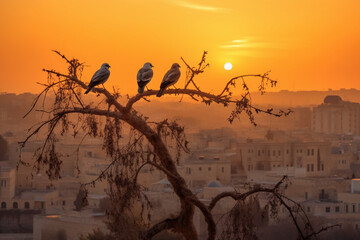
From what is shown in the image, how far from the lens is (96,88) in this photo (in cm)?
756

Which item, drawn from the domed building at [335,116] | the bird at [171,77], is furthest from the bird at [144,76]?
the domed building at [335,116]

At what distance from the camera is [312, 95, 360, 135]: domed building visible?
10831cm

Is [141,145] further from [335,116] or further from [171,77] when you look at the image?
[335,116]

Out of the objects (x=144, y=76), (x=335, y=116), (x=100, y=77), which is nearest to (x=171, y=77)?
(x=144, y=76)

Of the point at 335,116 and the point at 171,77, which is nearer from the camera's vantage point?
the point at 171,77

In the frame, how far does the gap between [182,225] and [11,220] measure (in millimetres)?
38702

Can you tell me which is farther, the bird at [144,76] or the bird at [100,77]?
the bird at [144,76]

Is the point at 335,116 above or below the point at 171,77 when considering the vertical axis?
above

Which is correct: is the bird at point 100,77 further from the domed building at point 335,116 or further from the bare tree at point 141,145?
the domed building at point 335,116

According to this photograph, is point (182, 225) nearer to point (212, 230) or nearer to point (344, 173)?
point (212, 230)

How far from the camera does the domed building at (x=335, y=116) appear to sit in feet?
355

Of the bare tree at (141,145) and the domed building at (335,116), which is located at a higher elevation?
the domed building at (335,116)

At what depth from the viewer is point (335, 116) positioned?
108312mm

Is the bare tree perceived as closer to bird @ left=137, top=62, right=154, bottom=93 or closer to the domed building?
bird @ left=137, top=62, right=154, bottom=93
